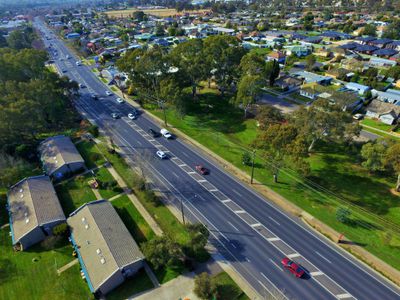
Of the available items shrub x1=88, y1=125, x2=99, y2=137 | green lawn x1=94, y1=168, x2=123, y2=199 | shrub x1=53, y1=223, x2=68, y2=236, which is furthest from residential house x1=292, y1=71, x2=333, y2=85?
shrub x1=53, y1=223, x2=68, y2=236

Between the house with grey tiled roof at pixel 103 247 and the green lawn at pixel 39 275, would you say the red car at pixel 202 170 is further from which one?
the green lawn at pixel 39 275

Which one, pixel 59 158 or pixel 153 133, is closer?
pixel 59 158

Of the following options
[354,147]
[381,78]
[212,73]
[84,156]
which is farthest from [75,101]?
[381,78]

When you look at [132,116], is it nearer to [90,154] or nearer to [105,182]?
[90,154]

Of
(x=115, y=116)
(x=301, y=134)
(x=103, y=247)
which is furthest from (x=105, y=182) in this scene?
(x=301, y=134)

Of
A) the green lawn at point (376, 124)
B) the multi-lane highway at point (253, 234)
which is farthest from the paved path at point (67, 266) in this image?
the green lawn at point (376, 124)

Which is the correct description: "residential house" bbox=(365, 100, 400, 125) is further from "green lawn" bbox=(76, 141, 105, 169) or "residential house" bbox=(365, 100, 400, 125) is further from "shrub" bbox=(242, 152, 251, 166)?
"green lawn" bbox=(76, 141, 105, 169)

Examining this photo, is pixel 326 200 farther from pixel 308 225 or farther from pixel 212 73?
pixel 212 73
